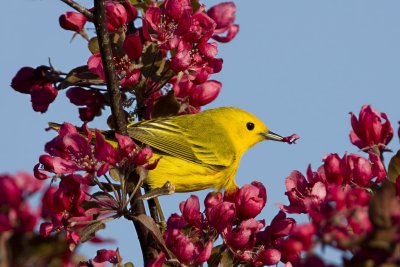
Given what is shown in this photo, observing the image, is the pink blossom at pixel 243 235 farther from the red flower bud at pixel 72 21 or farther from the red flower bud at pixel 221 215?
the red flower bud at pixel 72 21

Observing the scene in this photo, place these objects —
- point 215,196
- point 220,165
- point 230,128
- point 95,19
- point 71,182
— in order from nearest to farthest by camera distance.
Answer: point 95,19, point 71,182, point 215,196, point 220,165, point 230,128

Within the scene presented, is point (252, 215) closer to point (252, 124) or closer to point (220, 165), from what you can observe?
point (220, 165)

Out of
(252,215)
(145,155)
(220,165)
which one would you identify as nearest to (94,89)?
(145,155)

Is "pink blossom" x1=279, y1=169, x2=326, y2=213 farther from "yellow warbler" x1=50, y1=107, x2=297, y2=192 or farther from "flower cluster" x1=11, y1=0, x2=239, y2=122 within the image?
"yellow warbler" x1=50, y1=107, x2=297, y2=192

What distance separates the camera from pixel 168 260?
13.6 ft

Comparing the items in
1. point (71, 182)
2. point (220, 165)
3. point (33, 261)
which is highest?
point (33, 261)

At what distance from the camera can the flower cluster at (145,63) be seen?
500cm

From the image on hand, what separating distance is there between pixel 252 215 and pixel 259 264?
331 mm

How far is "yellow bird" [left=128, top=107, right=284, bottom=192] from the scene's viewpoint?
23.2 feet

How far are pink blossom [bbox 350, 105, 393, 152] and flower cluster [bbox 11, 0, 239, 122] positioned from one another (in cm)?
127

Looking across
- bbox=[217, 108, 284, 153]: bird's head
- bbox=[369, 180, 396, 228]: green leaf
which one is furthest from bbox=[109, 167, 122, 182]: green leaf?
bbox=[217, 108, 284, 153]: bird's head

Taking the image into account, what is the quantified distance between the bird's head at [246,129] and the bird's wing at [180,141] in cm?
52

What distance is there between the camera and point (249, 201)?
446 cm

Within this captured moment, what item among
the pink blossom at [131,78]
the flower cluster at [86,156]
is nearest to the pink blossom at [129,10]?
the pink blossom at [131,78]
